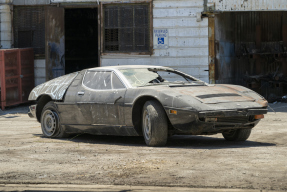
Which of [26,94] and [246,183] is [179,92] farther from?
[26,94]

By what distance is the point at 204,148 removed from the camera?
7.87 meters

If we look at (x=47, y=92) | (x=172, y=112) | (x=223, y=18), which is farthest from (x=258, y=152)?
(x=223, y=18)

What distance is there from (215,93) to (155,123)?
104 centimetres

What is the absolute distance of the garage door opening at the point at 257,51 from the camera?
60.4 ft

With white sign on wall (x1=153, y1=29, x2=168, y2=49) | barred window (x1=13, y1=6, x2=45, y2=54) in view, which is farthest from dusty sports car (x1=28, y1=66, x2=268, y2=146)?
barred window (x1=13, y1=6, x2=45, y2=54)

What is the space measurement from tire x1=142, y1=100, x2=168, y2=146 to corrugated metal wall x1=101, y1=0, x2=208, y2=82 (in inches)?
344

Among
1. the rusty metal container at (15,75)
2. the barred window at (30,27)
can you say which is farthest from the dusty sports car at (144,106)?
the barred window at (30,27)

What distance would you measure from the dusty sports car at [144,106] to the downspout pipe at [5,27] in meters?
8.35

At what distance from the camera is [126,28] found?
17.2m

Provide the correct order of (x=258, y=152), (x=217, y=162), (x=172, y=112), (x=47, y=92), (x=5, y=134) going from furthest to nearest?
(x=5, y=134), (x=47, y=92), (x=172, y=112), (x=258, y=152), (x=217, y=162)

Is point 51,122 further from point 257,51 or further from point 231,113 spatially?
point 257,51

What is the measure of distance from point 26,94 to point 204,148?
35.2 feet

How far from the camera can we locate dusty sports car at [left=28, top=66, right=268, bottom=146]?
776cm

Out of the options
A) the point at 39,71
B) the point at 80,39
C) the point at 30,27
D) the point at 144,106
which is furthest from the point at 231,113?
the point at 80,39
